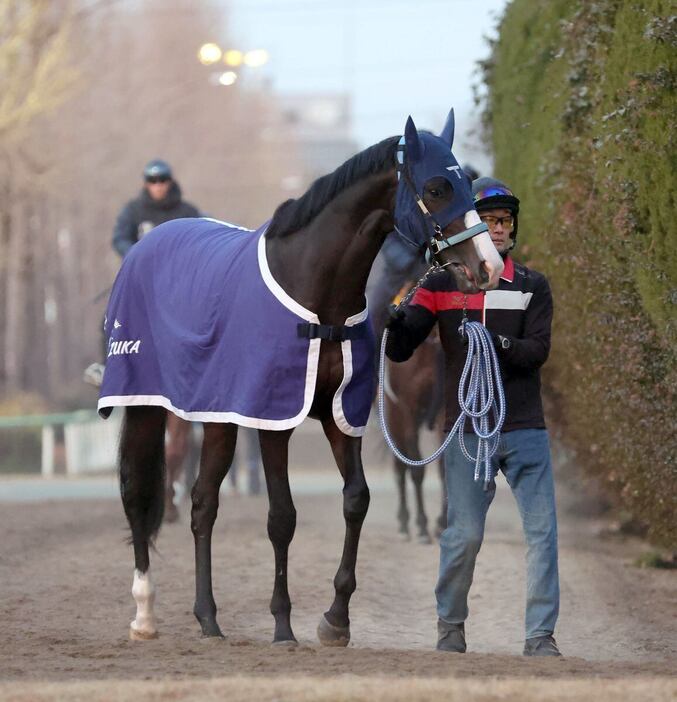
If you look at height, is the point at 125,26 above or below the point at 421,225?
above

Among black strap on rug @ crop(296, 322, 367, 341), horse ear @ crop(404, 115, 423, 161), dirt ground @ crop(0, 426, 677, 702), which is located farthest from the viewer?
black strap on rug @ crop(296, 322, 367, 341)

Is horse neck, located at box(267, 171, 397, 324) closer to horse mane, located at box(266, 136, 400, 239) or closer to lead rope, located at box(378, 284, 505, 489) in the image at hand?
horse mane, located at box(266, 136, 400, 239)

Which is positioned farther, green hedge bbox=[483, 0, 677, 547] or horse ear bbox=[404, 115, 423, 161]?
green hedge bbox=[483, 0, 677, 547]

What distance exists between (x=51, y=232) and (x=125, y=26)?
8492 millimetres

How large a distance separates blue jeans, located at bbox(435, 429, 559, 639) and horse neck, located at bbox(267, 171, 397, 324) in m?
0.81

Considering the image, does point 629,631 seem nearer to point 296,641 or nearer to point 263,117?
point 296,641

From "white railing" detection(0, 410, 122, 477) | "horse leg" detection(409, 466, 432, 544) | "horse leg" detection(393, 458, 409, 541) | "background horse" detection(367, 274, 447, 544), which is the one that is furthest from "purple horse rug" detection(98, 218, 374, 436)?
"white railing" detection(0, 410, 122, 477)

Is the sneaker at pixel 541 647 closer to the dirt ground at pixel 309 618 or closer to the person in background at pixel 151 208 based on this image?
the dirt ground at pixel 309 618

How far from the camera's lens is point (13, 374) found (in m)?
35.2

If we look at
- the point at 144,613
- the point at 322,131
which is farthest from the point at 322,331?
the point at 322,131

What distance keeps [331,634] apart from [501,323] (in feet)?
5.09

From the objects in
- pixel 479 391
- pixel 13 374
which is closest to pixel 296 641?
pixel 479 391

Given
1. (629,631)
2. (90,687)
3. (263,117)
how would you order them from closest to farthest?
1. (90,687)
2. (629,631)
3. (263,117)

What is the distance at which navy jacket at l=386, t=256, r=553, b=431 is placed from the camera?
23.7 feet
